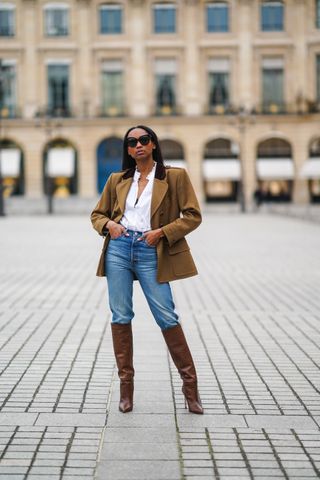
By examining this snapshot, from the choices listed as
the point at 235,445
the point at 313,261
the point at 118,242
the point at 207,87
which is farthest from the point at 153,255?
the point at 207,87

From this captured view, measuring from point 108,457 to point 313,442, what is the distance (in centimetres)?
130

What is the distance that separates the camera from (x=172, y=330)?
208 inches

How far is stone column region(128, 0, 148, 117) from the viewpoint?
50094 millimetres

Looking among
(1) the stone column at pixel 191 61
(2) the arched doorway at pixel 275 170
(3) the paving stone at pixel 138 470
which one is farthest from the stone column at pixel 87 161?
(3) the paving stone at pixel 138 470

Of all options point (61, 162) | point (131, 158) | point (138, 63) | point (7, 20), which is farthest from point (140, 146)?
point (7, 20)

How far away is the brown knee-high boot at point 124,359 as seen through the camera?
17.5 feet

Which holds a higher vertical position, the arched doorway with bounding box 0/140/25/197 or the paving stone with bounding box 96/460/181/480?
the arched doorway with bounding box 0/140/25/197

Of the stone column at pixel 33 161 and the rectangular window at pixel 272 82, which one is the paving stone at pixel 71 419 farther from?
the rectangular window at pixel 272 82

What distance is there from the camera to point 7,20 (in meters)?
50.1

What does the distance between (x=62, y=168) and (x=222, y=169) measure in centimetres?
1068

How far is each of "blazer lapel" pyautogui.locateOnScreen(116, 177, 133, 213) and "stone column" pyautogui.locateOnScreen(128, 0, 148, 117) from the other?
4554cm

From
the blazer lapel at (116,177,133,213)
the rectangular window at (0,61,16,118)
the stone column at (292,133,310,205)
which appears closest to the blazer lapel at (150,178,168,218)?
the blazer lapel at (116,177,133,213)

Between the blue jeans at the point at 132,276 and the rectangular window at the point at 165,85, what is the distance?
A: 45.7 meters

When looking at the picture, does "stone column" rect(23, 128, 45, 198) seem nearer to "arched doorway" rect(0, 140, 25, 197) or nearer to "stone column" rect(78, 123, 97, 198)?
"arched doorway" rect(0, 140, 25, 197)
